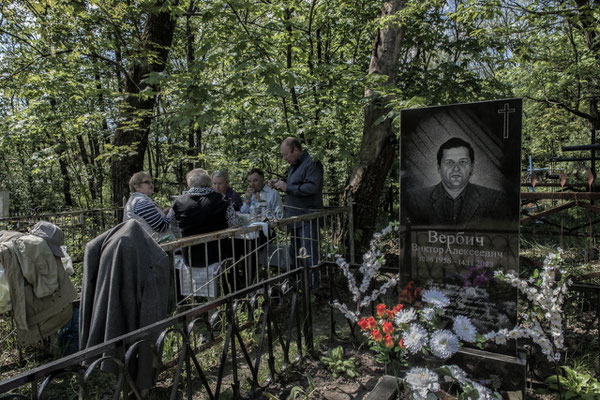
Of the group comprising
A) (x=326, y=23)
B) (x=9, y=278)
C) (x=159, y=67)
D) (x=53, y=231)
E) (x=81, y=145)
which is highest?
(x=326, y=23)

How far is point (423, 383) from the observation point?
1882 millimetres

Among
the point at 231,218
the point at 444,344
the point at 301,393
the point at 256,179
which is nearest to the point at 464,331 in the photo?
the point at 444,344

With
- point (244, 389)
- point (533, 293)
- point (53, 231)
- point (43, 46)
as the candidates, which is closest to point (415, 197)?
point (533, 293)

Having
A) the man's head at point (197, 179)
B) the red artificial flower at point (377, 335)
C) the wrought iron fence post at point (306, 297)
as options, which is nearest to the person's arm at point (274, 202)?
the man's head at point (197, 179)

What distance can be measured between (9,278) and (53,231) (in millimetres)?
482

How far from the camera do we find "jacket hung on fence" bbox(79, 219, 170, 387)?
8.07ft

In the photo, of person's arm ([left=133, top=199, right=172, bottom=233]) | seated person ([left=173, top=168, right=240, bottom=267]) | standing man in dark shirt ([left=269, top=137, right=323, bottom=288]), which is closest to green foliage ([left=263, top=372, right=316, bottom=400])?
seated person ([left=173, top=168, right=240, bottom=267])

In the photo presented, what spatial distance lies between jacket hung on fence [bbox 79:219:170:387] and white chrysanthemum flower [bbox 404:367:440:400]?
1639 mm

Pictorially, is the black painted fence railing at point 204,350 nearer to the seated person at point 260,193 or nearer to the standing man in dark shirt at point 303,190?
the standing man in dark shirt at point 303,190

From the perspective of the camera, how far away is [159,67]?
25.6 feet

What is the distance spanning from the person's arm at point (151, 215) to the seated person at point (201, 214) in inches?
7.0

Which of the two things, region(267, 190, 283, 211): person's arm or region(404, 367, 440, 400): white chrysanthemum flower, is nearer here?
→ region(404, 367, 440, 400): white chrysanthemum flower

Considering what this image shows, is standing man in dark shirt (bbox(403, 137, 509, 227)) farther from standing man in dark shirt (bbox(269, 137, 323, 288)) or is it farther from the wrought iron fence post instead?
standing man in dark shirt (bbox(269, 137, 323, 288))

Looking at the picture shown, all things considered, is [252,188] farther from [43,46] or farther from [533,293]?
[43,46]
